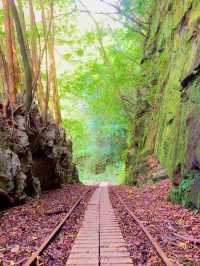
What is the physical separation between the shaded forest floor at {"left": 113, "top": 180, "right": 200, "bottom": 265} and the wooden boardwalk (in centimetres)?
17

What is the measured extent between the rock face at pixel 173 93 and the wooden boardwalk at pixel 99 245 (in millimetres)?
2391

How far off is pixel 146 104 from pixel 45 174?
8386 millimetres

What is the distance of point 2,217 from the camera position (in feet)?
25.5

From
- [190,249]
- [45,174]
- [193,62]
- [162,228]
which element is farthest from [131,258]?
[45,174]

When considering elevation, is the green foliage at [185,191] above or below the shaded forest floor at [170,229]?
above

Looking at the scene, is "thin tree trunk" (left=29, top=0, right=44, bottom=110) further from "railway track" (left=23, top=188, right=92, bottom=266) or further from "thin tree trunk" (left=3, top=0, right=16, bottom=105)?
"railway track" (left=23, top=188, right=92, bottom=266)

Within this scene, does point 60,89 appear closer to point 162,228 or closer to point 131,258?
point 162,228

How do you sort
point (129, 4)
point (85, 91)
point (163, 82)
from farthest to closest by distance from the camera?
point (85, 91)
point (129, 4)
point (163, 82)

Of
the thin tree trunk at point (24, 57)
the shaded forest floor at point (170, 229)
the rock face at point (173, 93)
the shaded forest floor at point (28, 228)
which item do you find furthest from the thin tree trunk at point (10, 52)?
the rock face at point (173, 93)

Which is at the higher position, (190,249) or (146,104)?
(146,104)

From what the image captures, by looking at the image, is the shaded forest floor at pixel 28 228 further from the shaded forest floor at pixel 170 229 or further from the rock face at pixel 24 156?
the shaded forest floor at pixel 170 229

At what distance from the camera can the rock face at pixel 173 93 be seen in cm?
855

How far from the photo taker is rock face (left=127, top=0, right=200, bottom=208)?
855cm

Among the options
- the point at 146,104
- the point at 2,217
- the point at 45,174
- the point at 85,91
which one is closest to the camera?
the point at 2,217
